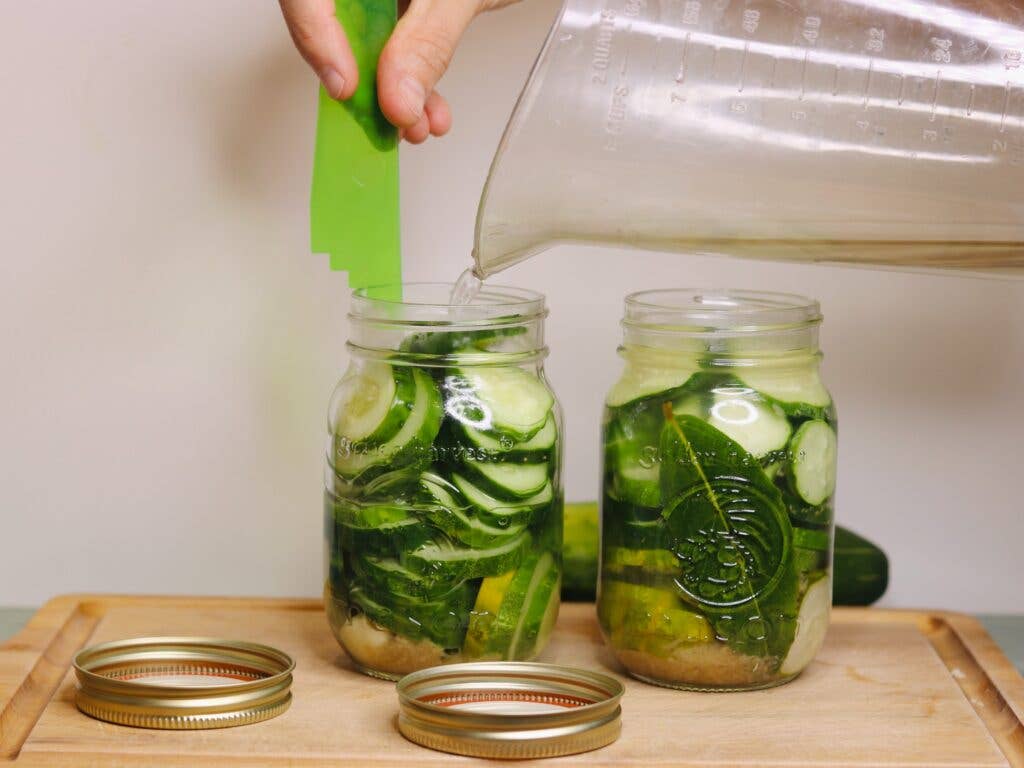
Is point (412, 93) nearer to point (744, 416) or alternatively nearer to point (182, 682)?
point (744, 416)

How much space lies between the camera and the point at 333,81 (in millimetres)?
929

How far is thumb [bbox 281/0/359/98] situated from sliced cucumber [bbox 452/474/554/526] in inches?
10.9

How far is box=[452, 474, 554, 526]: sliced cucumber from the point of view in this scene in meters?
0.92

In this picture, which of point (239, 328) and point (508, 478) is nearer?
point (508, 478)

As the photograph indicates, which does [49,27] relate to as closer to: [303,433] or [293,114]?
[293,114]

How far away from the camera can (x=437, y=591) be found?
0.93 metres

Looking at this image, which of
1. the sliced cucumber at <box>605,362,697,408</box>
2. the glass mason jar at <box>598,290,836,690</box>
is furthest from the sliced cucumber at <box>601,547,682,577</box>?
the sliced cucumber at <box>605,362,697,408</box>

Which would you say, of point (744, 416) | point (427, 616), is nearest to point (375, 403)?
point (427, 616)

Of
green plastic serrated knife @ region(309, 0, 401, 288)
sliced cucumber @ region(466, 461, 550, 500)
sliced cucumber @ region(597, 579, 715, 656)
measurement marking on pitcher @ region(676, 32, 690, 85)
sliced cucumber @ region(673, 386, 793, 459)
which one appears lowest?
sliced cucumber @ region(597, 579, 715, 656)

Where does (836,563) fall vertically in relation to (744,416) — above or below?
below

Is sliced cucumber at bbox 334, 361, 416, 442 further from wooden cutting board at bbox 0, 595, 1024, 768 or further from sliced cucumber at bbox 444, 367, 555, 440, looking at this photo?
wooden cutting board at bbox 0, 595, 1024, 768

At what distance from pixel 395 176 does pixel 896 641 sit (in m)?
0.53

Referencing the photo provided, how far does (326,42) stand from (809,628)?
1.71ft

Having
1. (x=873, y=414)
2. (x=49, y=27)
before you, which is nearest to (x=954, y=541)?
(x=873, y=414)
